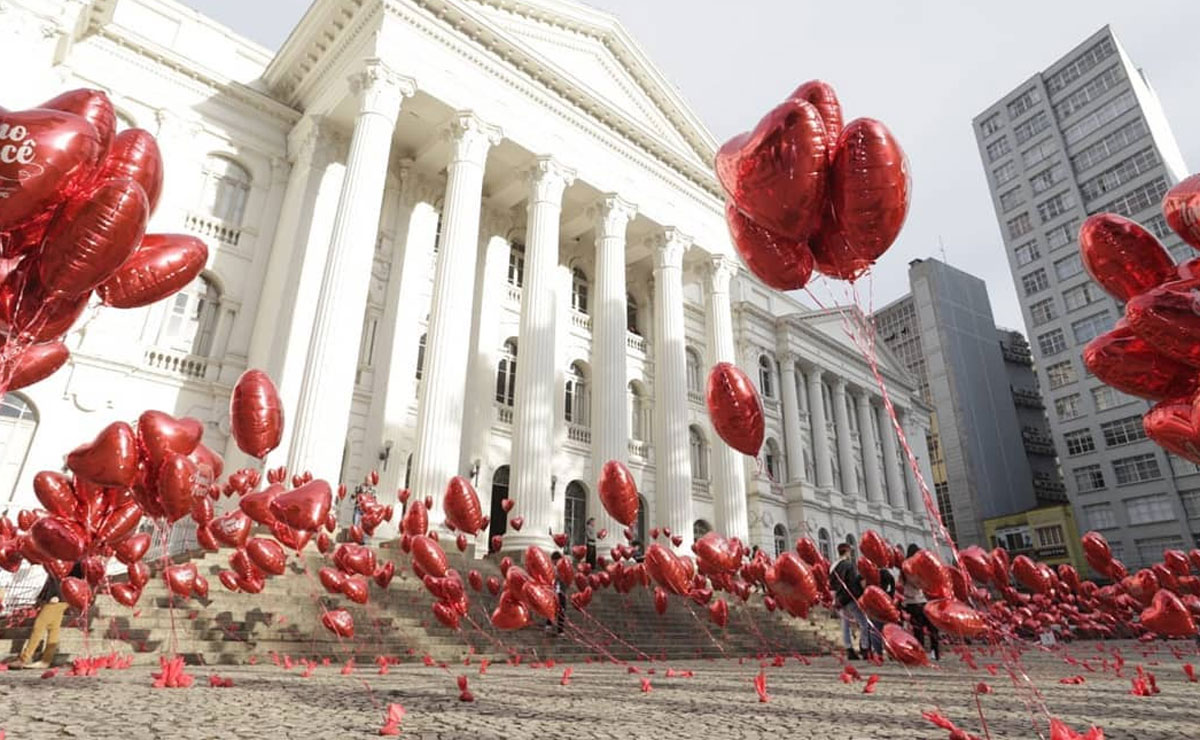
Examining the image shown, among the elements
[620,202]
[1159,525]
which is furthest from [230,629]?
[1159,525]

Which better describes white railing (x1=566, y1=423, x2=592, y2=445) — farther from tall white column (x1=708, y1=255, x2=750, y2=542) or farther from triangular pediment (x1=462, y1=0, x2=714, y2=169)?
triangular pediment (x1=462, y1=0, x2=714, y2=169)

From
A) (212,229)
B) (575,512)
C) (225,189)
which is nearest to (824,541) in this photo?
(575,512)

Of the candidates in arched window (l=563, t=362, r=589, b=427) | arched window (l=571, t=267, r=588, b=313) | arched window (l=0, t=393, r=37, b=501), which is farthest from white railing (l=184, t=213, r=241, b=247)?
arched window (l=571, t=267, r=588, b=313)

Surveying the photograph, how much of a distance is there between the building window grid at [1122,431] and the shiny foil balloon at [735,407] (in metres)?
42.2

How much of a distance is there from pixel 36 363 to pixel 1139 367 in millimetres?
5949

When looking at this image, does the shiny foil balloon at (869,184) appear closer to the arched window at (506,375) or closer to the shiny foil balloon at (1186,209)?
the shiny foil balloon at (1186,209)

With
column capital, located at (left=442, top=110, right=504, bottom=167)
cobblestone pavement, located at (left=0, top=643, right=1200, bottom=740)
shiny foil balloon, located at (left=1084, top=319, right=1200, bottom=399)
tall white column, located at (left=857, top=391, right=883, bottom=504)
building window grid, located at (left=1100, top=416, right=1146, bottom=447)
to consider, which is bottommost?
cobblestone pavement, located at (left=0, top=643, right=1200, bottom=740)

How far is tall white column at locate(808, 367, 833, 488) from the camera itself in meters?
28.2

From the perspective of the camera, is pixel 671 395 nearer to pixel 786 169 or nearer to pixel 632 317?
pixel 632 317

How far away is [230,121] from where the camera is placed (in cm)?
1627

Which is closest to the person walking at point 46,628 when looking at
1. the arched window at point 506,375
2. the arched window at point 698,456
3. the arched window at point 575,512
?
the arched window at point 506,375

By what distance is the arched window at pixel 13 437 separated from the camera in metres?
11.8

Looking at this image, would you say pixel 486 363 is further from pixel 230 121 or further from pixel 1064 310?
pixel 1064 310

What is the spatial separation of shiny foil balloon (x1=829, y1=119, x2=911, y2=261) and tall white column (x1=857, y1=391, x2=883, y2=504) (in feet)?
100
